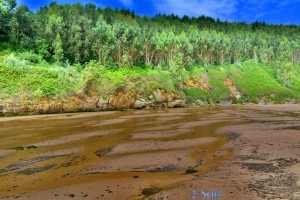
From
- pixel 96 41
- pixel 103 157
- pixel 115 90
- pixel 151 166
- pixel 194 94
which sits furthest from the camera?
pixel 194 94

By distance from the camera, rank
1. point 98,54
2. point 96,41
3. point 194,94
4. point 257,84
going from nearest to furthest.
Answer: point 96,41, point 194,94, point 98,54, point 257,84

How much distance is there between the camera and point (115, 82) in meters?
57.2

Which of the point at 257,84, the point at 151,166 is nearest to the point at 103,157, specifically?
the point at 151,166

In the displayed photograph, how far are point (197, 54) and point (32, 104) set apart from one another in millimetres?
77715

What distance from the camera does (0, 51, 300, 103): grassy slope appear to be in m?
47.4

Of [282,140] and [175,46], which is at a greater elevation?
[175,46]

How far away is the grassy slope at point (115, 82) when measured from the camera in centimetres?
4744

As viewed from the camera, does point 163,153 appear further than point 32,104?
No

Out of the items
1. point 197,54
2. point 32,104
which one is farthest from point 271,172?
point 197,54

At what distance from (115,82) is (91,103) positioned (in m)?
8.18

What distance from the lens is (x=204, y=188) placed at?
10250mm

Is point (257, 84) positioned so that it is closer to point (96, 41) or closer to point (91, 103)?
point (96, 41)

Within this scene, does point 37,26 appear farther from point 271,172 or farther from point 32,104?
point 271,172

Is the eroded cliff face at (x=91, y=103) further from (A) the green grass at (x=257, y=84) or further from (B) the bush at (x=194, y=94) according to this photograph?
(A) the green grass at (x=257, y=84)
